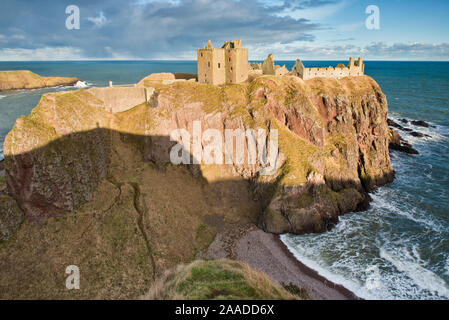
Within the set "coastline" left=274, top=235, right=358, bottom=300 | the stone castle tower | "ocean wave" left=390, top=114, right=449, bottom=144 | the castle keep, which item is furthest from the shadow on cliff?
"ocean wave" left=390, top=114, right=449, bottom=144

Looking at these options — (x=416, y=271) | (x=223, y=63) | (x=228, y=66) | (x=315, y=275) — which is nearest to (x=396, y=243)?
(x=416, y=271)

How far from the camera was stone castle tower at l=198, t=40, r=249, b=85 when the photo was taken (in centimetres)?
5209

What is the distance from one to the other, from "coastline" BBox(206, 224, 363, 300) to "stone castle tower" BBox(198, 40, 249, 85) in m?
30.2

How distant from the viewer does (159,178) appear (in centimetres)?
4256

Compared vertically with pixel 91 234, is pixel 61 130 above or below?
above

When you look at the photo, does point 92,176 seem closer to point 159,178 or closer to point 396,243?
point 159,178

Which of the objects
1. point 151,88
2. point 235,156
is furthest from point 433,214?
point 151,88

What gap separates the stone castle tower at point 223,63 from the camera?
52.1 meters

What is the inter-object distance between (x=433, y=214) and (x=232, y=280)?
4382 cm

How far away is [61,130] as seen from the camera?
114 ft

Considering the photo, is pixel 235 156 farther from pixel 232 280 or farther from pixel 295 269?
pixel 232 280

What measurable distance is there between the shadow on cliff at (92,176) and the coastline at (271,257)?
284 cm

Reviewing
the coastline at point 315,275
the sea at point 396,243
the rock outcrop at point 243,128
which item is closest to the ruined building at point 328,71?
the rock outcrop at point 243,128

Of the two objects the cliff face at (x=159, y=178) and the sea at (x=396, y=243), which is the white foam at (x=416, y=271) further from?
the cliff face at (x=159, y=178)
